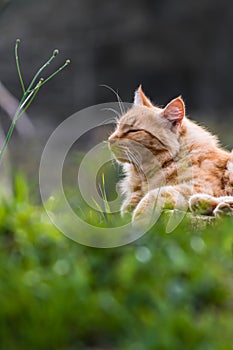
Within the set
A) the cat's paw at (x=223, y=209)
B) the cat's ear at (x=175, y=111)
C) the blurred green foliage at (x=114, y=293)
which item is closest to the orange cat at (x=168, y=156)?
the cat's ear at (x=175, y=111)

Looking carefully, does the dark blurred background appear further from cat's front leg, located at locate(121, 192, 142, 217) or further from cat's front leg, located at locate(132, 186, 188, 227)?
cat's front leg, located at locate(132, 186, 188, 227)

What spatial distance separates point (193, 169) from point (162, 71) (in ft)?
24.7

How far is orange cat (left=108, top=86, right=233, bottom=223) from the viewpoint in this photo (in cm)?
410

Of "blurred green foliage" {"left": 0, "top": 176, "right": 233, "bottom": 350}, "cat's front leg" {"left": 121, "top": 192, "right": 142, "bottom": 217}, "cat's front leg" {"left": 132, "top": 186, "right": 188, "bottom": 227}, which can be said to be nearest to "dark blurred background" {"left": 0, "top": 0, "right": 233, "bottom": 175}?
"cat's front leg" {"left": 121, "top": 192, "right": 142, "bottom": 217}

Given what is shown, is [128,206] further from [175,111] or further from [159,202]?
[175,111]

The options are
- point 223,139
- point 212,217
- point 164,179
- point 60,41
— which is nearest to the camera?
point 212,217

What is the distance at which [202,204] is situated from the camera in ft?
12.5

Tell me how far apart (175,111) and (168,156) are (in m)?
0.25

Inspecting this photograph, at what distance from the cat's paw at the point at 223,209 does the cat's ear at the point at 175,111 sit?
27.4 inches

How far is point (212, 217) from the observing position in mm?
3756

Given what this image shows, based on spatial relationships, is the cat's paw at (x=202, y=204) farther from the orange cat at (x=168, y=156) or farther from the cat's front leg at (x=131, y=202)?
the cat's front leg at (x=131, y=202)

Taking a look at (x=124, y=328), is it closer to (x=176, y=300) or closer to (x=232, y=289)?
(x=176, y=300)

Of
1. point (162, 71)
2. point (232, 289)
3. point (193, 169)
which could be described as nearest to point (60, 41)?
point (162, 71)

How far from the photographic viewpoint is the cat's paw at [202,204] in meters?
3.78
